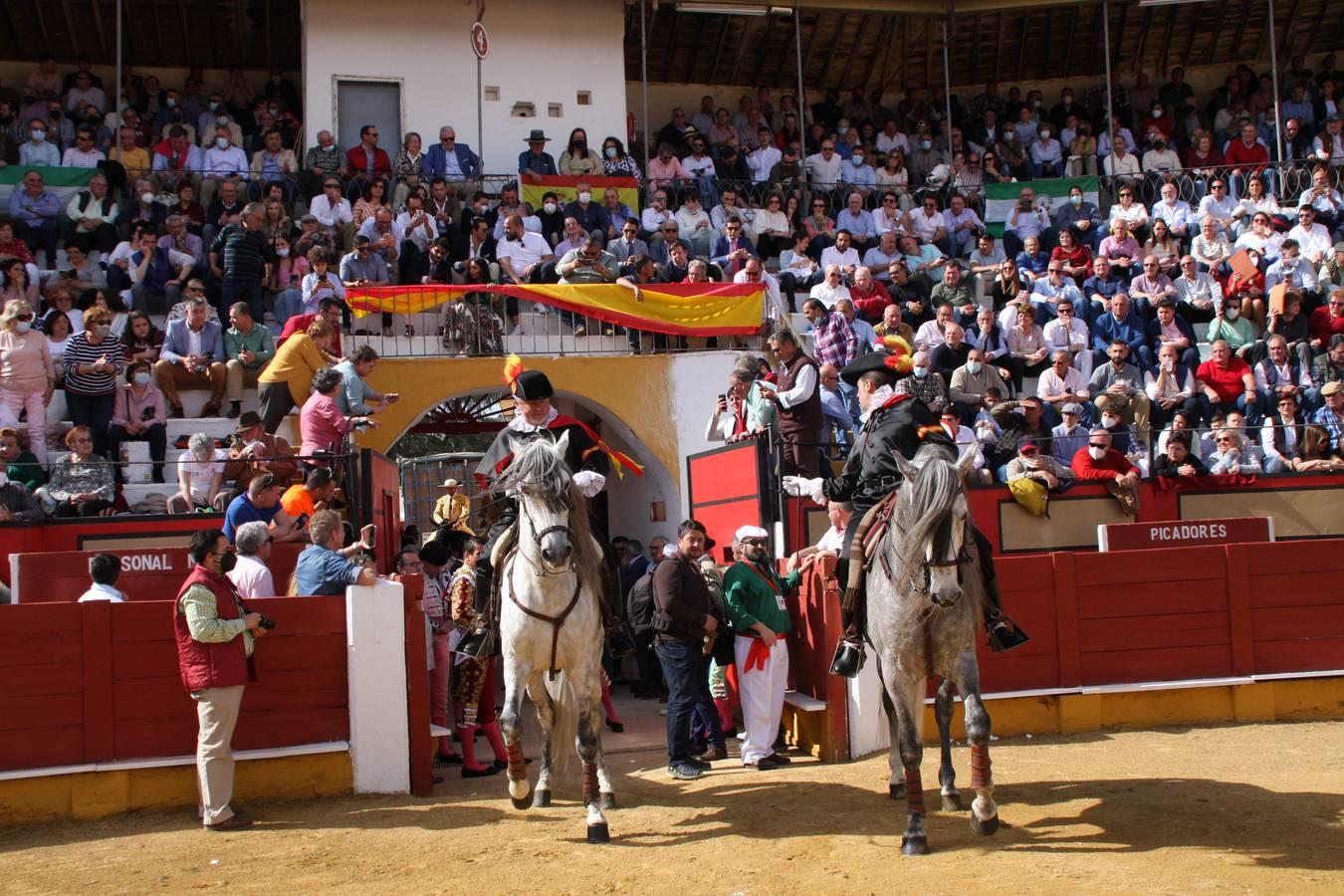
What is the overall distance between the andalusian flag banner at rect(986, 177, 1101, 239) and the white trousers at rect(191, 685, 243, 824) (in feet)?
46.8

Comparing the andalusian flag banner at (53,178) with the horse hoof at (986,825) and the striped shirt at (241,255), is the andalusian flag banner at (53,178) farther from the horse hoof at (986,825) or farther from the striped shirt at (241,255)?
the horse hoof at (986,825)

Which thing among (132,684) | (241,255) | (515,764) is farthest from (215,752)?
(241,255)

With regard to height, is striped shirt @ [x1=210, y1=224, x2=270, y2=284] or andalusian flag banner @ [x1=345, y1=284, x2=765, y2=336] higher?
striped shirt @ [x1=210, y1=224, x2=270, y2=284]

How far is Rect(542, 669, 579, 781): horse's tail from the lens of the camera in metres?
7.49

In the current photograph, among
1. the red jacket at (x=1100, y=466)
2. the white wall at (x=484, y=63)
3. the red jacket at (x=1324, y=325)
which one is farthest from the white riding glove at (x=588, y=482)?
the white wall at (x=484, y=63)

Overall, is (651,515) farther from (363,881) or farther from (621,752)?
(363,881)

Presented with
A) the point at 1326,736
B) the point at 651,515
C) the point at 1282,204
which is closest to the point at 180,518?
the point at 651,515

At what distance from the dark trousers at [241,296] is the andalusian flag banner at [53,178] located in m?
3.32

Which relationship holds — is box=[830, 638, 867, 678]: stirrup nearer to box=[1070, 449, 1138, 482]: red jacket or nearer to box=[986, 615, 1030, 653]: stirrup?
box=[986, 615, 1030, 653]: stirrup

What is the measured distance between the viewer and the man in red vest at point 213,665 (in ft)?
24.8

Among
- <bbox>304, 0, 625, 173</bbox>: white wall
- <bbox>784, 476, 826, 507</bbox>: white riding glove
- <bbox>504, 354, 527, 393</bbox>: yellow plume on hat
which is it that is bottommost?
<bbox>784, 476, 826, 507</bbox>: white riding glove

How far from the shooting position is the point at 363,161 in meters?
17.6

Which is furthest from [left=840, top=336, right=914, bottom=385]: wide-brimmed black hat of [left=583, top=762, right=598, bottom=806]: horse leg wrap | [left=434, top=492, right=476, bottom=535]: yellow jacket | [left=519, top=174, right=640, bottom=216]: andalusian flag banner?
[left=519, top=174, right=640, bottom=216]: andalusian flag banner

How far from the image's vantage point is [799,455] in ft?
37.0
